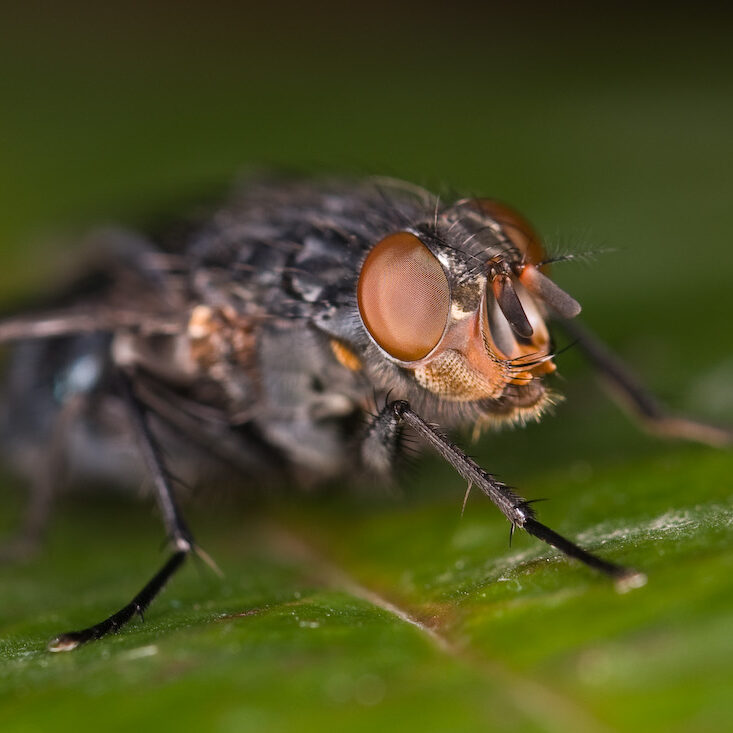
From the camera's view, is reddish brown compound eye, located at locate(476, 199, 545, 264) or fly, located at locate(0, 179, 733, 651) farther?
reddish brown compound eye, located at locate(476, 199, 545, 264)

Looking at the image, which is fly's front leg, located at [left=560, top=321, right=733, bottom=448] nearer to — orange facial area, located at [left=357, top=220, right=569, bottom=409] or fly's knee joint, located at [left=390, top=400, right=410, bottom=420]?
orange facial area, located at [left=357, top=220, right=569, bottom=409]

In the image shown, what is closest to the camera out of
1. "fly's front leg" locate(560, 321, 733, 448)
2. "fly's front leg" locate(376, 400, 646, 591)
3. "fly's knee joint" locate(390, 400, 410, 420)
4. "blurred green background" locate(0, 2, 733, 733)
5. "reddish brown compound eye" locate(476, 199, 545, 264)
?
"blurred green background" locate(0, 2, 733, 733)

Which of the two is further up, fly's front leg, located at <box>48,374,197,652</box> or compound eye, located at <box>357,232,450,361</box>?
compound eye, located at <box>357,232,450,361</box>

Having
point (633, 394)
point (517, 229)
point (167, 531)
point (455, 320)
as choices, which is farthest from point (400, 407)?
point (633, 394)

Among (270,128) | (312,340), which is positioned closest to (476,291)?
(312,340)

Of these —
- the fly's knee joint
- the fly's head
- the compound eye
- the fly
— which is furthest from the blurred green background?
the compound eye

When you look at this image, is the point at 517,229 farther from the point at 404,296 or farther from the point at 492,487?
the point at 492,487

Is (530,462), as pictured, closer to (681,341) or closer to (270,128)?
(681,341)
